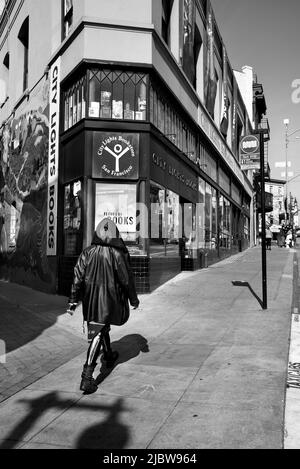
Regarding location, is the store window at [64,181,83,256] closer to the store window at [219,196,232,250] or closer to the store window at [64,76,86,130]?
the store window at [64,76,86,130]


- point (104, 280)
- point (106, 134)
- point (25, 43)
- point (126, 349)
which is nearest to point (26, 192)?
point (106, 134)

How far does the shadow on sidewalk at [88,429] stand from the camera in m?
3.61

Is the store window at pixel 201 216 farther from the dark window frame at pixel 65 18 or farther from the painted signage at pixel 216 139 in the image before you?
the dark window frame at pixel 65 18

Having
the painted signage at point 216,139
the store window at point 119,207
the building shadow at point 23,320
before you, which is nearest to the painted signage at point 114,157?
the store window at point 119,207

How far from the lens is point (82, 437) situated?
12.2 feet

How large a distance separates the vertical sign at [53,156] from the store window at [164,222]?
111 inches

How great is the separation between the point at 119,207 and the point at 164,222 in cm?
214

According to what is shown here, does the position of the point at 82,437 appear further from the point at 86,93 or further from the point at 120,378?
the point at 86,93

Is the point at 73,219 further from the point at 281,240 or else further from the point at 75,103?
the point at 281,240

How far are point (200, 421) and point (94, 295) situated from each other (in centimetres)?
174

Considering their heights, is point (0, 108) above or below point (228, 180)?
above

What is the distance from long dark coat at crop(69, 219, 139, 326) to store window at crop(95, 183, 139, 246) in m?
5.68

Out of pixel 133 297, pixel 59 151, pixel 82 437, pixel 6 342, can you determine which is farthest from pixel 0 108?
pixel 82 437

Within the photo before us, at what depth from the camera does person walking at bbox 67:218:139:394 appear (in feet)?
16.2
